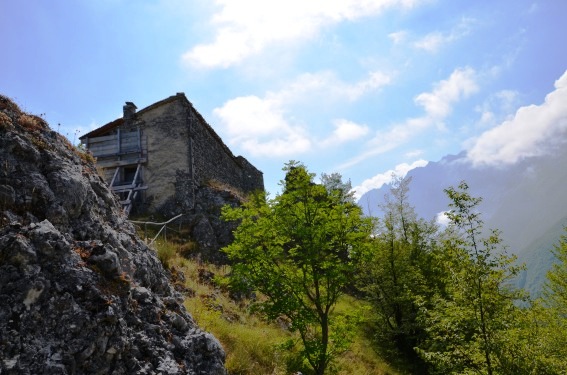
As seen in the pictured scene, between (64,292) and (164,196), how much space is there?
19.0 metres

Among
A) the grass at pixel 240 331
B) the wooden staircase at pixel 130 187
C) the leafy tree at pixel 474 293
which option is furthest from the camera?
the wooden staircase at pixel 130 187

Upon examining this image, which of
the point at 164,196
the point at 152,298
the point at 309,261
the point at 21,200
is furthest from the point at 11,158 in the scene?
the point at 164,196

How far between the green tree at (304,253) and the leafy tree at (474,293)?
243cm

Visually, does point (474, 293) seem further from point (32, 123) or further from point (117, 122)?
point (117, 122)

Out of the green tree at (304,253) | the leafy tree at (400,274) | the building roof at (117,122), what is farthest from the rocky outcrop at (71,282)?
the building roof at (117,122)

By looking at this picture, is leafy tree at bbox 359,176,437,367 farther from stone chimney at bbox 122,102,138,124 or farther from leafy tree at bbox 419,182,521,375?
stone chimney at bbox 122,102,138,124

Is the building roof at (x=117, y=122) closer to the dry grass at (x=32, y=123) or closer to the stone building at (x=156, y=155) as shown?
the stone building at (x=156, y=155)

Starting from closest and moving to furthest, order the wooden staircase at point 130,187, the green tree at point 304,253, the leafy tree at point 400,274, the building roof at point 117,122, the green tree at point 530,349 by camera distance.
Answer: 1. the green tree at point 530,349
2. the green tree at point 304,253
3. the leafy tree at point 400,274
4. the wooden staircase at point 130,187
5. the building roof at point 117,122

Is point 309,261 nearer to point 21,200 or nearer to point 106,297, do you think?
point 106,297

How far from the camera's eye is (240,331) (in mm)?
10391

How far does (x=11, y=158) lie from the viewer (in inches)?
236

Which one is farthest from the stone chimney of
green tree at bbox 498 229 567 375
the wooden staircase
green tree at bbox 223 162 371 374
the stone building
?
green tree at bbox 498 229 567 375

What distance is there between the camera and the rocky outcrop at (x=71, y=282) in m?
4.44

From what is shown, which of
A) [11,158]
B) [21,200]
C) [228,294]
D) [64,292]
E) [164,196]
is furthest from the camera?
[164,196]
